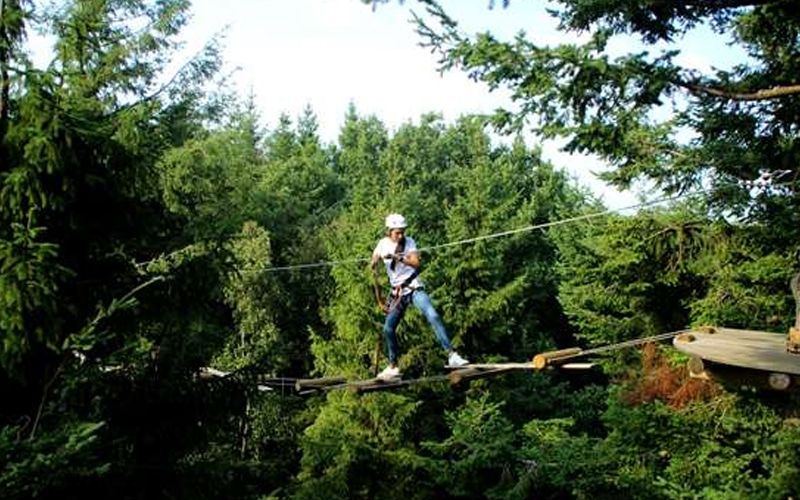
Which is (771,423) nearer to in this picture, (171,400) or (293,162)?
(171,400)

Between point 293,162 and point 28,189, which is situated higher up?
point 293,162

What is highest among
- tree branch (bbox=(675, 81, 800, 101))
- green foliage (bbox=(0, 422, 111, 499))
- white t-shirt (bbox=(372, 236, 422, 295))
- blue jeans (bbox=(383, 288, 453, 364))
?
tree branch (bbox=(675, 81, 800, 101))

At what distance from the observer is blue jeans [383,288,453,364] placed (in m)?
7.12

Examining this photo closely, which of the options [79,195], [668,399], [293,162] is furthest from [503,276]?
[79,195]

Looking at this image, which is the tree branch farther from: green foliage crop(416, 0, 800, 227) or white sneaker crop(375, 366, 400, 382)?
white sneaker crop(375, 366, 400, 382)

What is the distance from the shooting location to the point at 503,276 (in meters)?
25.5

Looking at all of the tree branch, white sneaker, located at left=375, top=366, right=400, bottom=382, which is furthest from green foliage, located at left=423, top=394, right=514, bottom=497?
the tree branch

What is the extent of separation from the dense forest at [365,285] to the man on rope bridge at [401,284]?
3.56 feet

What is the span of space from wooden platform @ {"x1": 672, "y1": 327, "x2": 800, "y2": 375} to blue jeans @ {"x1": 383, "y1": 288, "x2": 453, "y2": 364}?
1.88m

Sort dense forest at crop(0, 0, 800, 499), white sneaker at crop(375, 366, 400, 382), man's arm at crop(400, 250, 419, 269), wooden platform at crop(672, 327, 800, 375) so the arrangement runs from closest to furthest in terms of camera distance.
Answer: wooden platform at crop(672, 327, 800, 375) → dense forest at crop(0, 0, 800, 499) → man's arm at crop(400, 250, 419, 269) → white sneaker at crop(375, 366, 400, 382)

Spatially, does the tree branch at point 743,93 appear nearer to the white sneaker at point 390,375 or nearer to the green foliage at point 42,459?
the white sneaker at point 390,375

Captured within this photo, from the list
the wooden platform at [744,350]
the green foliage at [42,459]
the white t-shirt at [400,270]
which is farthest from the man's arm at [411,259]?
the green foliage at [42,459]

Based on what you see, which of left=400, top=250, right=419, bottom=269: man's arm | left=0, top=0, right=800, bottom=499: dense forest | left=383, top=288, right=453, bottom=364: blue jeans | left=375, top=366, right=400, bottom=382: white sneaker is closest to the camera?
left=0, top=0, right=800, bottom=499: dense forest

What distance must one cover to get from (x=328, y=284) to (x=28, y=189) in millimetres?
18695
